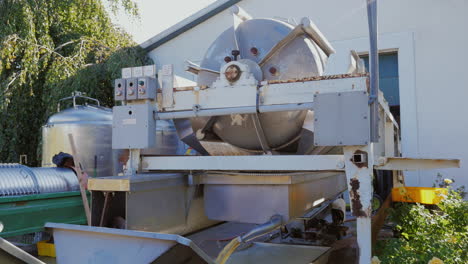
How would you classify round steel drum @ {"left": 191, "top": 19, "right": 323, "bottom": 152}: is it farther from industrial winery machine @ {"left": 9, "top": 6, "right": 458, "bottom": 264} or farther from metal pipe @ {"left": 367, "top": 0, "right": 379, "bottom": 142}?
metal pipe @ {"left": 367, "top": 0, "right": 379, "bottom": 142}

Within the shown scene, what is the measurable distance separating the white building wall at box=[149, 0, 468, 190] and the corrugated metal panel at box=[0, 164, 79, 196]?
19.9 ft

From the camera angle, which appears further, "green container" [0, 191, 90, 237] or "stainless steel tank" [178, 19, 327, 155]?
"stainless steel tank" [178, 19, 327, 155]

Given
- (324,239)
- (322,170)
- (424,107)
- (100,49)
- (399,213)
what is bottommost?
(324,239)

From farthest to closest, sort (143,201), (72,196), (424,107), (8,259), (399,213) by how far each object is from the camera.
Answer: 1. (424,107)
2. (399,213)
3. (72,196)
4. (143,201)
5. (8,259)

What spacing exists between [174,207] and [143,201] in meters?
0.36

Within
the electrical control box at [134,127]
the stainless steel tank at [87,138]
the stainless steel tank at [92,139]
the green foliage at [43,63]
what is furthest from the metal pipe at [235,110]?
the green foliage at [43,63]

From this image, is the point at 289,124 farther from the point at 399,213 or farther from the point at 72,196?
the point at 72,196

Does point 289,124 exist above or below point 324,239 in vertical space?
above

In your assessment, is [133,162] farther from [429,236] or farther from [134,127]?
[429,236]

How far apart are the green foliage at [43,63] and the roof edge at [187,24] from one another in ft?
2.11

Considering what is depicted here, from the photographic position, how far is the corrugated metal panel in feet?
11.2

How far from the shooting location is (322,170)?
116 inches

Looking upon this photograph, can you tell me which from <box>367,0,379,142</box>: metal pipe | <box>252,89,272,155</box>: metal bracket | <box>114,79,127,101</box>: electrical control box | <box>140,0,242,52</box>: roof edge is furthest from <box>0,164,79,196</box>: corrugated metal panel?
<box>140,0,242,52</box>: roof edge

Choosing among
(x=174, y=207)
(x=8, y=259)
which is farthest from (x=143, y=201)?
(x=8, y=259)
